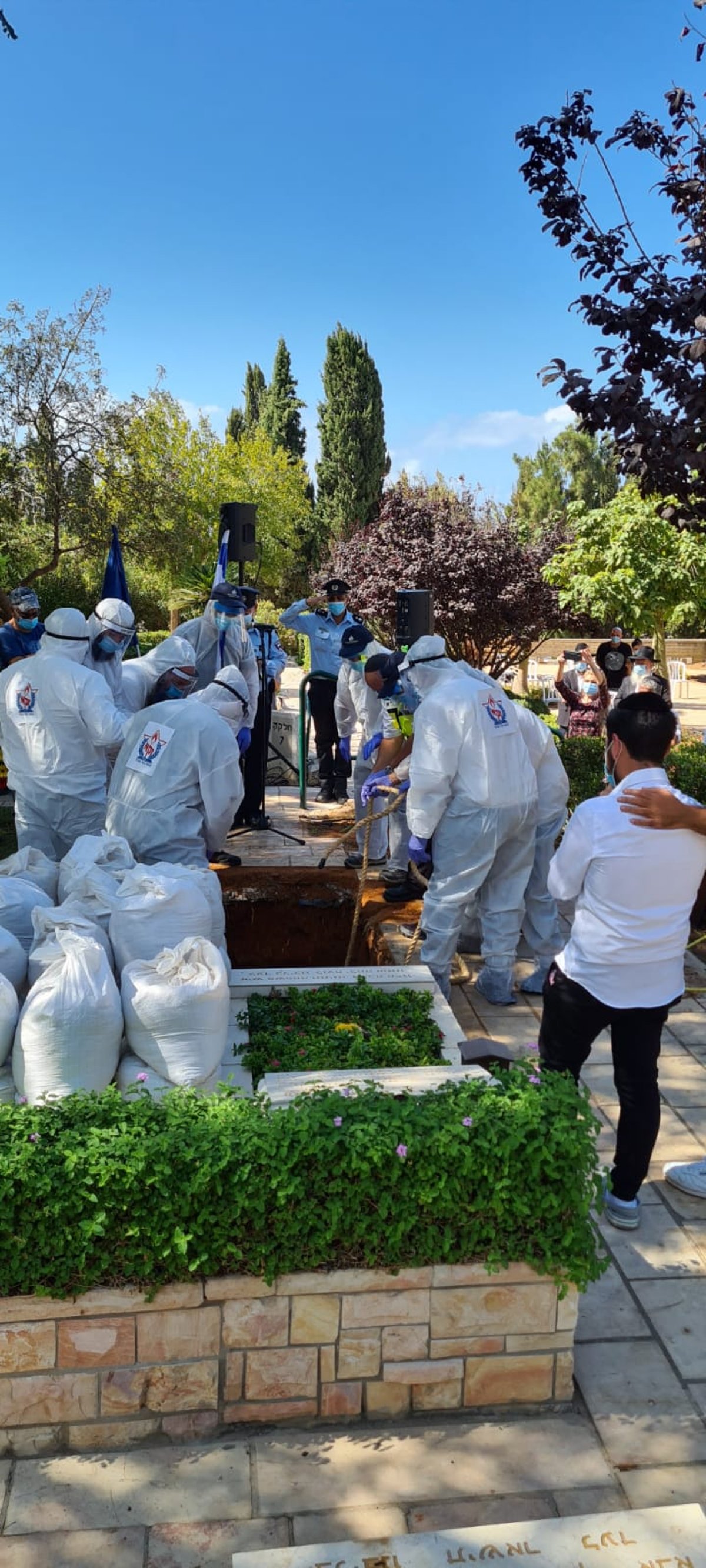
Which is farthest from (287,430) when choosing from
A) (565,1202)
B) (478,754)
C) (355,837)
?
(565,1202)

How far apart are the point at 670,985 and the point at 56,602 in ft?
47.5

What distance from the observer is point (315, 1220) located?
2656 mm

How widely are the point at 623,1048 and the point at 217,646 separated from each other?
4.91 metres

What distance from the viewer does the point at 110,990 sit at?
10.7 ft

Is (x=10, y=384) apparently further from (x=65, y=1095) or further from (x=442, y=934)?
(x=65, y=1095)

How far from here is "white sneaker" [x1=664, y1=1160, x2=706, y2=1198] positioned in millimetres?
3723

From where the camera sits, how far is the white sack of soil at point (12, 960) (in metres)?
3.48

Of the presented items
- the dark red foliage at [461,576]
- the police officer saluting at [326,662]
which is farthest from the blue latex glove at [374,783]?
the dark red foliage at [461,576]

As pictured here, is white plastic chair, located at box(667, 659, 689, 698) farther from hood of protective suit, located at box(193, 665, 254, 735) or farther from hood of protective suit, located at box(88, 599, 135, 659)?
hood of protective suit, located at box(88, 599, 135, 659)

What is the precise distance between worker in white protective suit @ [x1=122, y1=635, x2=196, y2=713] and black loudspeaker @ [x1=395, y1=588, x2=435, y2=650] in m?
1.21

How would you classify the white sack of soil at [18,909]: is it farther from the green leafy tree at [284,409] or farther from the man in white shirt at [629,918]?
the green leafy tree at [284,409]

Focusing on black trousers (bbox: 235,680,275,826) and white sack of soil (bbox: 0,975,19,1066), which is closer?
white sack of soil (bbox: 0,975,19,1066)

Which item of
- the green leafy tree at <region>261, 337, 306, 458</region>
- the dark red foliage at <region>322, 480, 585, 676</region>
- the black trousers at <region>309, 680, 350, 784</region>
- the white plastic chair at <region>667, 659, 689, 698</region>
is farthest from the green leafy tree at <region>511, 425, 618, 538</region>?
the black trousers at <region>309, 680, 350, 784</region>

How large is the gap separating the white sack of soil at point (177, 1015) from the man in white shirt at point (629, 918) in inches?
42.5
